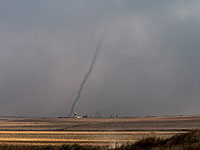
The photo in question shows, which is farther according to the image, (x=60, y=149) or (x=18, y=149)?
(x=18, y=149)

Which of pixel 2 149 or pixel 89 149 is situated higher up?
pixel 89 149

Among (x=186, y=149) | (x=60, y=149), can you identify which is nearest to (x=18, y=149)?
(x=60, y=149)

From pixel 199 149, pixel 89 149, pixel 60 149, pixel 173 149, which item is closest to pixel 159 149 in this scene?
pixel 173 149

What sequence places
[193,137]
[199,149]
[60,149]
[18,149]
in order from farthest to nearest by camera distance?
[18,149] < [60,149] < [193,137] < [199,149]

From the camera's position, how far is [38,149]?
3772 centimetres

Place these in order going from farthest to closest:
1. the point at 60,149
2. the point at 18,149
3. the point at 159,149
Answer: the point at 18,149 → the point at 60,149 → the point at 159,149

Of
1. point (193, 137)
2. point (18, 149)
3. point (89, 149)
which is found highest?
point (193, 137)

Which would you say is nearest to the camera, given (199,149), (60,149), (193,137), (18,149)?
(199,149)

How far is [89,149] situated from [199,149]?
10.9 metres

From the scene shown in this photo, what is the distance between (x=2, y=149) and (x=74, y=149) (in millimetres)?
7867

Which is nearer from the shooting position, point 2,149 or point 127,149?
point 127,149

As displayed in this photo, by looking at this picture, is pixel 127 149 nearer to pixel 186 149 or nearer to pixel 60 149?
pixel 186 149

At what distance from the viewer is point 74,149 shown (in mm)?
34938

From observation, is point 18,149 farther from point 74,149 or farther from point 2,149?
point 74,149
